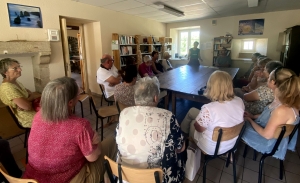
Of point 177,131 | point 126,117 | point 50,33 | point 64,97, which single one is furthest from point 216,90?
point 50,33

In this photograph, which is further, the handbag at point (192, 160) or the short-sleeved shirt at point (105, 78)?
the short-sleeved shirt at point (105, 78)

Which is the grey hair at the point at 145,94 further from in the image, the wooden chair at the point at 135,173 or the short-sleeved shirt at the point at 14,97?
the short-sleeved shirt at the point at 14,97

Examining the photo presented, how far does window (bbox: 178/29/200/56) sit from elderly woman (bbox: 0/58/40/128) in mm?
6668

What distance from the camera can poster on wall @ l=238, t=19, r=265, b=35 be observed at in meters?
5.40

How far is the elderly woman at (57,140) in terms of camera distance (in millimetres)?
1011

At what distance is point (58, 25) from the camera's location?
11.5ft

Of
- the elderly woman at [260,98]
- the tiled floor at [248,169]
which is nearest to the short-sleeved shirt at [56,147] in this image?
the tiled floor at [248,169]

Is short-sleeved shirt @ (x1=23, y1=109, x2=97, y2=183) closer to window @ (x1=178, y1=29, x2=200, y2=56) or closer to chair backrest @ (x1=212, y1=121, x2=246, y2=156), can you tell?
chair backrest @ (x1=212, y1=121, x2=246, y2=156)

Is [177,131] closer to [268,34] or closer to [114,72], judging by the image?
[114,72]

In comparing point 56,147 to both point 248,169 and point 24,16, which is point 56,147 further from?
point 24,16

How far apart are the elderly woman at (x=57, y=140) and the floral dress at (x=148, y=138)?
0.73ft

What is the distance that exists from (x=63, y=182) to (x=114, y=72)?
246cm

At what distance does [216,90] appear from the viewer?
144cm

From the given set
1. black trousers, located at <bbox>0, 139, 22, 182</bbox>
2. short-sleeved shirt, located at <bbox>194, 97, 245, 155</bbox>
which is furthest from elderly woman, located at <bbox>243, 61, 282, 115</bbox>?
black trousers, located at <bbox>0, 139, 22, 182</bbox>
